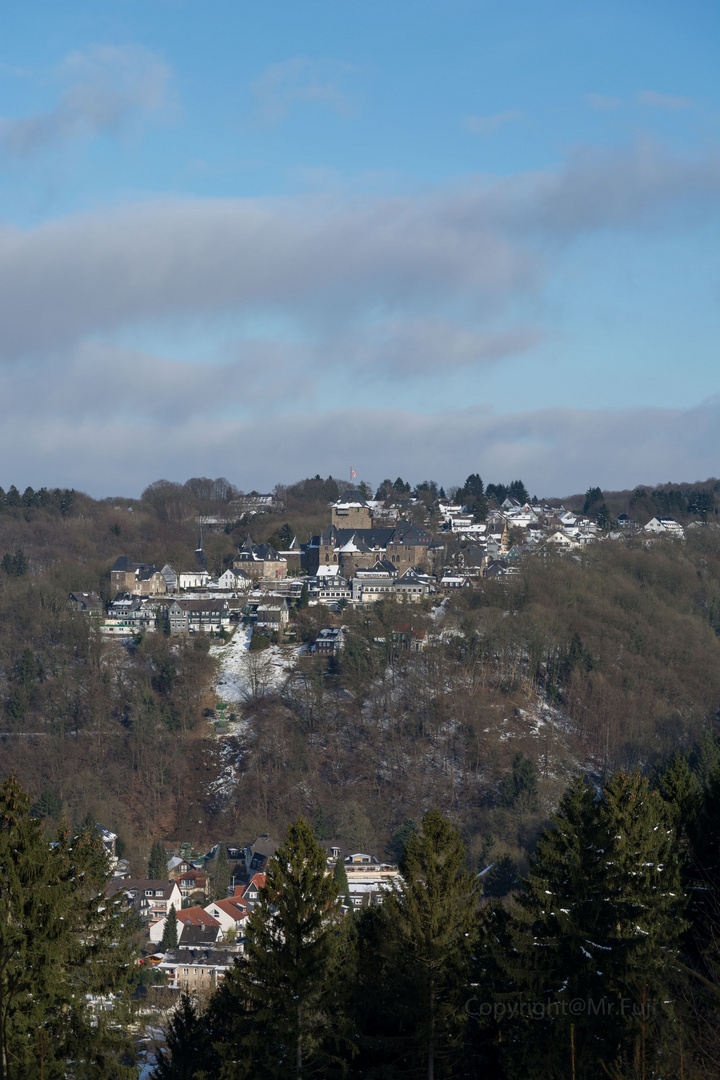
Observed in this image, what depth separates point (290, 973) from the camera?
51.5 ft

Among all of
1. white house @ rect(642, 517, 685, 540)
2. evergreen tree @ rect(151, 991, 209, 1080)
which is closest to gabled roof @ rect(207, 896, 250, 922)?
evergreen tree @ rect(151, 991, 209, 1080)

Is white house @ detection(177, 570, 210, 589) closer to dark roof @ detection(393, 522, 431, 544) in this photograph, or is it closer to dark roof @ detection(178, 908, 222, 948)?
dark roof @ detection(393, 522, 431, 544)

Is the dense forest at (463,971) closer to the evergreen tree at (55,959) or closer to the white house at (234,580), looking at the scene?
the evergreen tree at (55,959)

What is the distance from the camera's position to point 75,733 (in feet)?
232

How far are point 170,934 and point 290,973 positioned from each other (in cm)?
2770

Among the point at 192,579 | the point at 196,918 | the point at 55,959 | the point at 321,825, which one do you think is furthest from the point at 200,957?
the point at 192,579

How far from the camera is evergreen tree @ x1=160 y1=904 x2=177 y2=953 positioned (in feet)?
136

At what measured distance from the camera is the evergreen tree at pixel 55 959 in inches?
567

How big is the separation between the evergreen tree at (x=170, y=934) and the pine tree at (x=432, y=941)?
26.7 m

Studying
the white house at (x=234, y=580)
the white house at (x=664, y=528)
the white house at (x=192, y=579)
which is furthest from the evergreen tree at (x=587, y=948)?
the white house at (x=664, y=528)

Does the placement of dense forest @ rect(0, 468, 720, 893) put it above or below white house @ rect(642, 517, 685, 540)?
below

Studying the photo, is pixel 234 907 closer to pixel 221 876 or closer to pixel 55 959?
pixel 221 876

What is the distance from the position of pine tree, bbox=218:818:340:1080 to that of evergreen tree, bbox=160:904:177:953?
87.5 feet

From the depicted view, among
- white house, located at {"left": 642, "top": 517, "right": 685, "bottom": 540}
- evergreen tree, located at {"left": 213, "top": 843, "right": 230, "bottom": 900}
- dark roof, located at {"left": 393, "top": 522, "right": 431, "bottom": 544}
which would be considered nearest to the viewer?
evergreen tree, located at {"left": 213, "top": 843, "right": 230, "bottom": 900}
